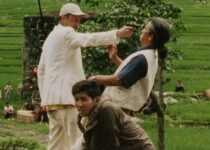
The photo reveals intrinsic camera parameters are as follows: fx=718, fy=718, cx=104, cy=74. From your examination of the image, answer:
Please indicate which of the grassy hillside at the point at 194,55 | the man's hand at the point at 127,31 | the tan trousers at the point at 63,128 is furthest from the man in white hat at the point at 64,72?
the grassy hillside at the point at 194,55

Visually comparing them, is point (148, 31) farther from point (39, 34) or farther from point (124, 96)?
point (39, 34)

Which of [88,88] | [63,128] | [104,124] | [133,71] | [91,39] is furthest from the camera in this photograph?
[63,128]

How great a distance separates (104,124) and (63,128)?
6.86 feet

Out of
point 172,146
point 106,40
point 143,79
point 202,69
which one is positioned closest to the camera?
point 143,79

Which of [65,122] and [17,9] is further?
[17,9]

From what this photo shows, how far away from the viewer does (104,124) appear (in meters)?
5.32

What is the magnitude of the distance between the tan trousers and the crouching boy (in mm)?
1757

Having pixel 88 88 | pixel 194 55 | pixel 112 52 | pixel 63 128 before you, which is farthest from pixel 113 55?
pixel 194 55

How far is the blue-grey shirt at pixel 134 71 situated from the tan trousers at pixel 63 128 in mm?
1580

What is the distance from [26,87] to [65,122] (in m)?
19.0

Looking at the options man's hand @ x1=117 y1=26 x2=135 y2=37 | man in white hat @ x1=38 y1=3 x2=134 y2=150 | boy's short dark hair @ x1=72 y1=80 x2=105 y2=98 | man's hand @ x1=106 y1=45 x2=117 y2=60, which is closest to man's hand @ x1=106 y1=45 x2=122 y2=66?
man's hand @ x1=106 y1=45 x2=117 y2=60

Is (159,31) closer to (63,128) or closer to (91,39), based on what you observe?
(91,39)

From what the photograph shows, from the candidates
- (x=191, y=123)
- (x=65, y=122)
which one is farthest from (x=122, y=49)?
(x=65, y=122)

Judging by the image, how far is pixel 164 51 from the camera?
240 inches
